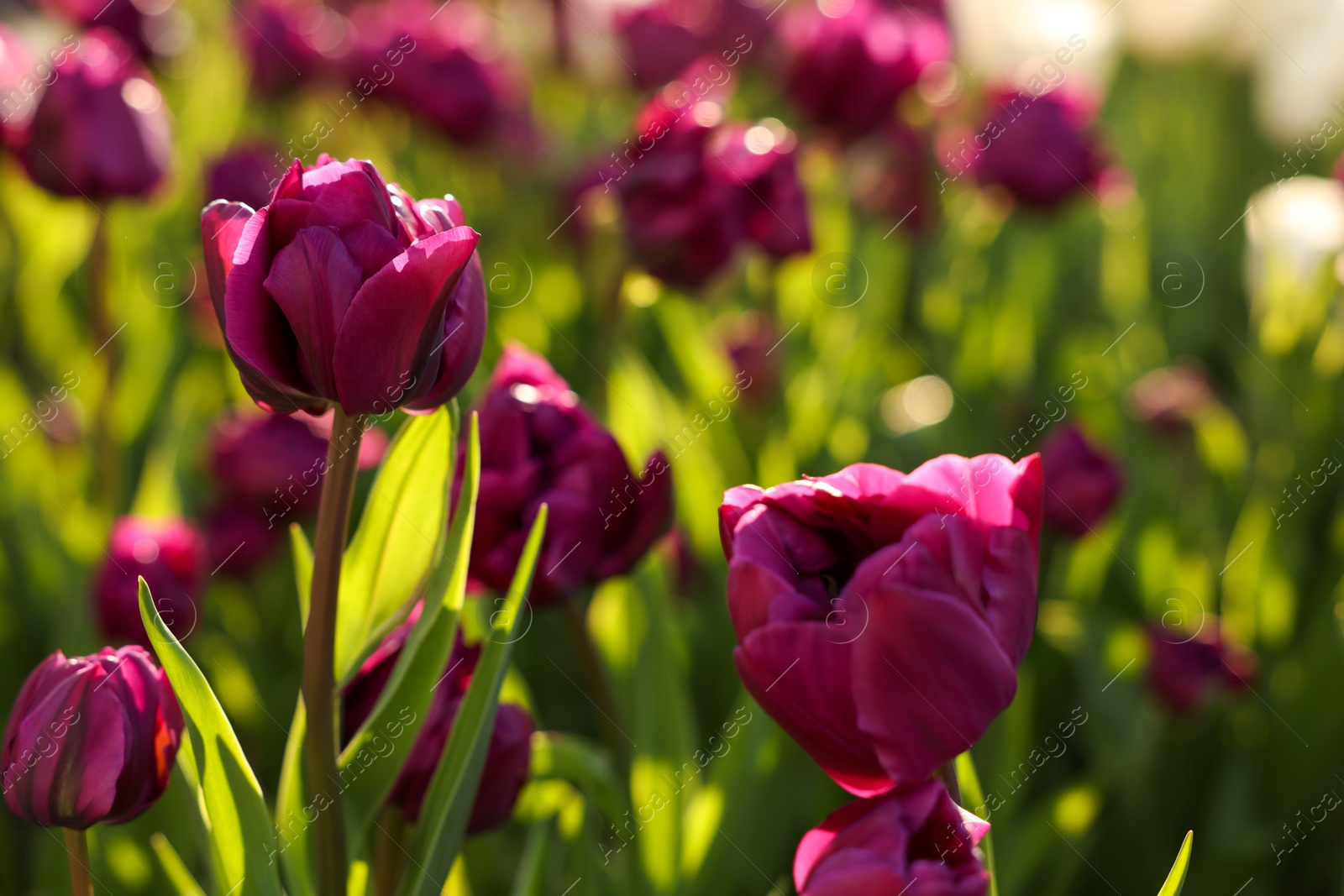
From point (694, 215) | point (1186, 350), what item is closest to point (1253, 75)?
point (1186, 350)

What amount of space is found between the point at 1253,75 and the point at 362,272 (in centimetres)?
319

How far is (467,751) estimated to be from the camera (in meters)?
0.44

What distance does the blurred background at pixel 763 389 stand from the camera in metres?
0.82

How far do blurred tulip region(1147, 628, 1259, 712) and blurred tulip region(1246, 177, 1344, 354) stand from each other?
40 cm

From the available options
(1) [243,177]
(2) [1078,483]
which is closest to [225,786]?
(2) [1078,483]

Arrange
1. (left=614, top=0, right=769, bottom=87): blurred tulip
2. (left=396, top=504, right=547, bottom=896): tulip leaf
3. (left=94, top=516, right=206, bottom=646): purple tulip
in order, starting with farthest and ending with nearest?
(left=614, top=0, right=769, bottom=87): blurred tulip, (left=94, top=516, right=206, bottom=646): purple tulip, (left=396, top=504, right=547, bottom=896): tulip leaf

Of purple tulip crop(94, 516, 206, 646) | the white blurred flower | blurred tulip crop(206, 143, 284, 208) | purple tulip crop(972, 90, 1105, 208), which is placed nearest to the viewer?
purple tulip crop(94, 516, 206, 646)

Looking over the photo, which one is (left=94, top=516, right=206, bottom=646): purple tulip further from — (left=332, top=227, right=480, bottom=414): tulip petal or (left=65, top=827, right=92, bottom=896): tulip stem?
(left=332, top=227, right=480, bottom=414): tulip petal

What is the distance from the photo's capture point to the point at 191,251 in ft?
4.91

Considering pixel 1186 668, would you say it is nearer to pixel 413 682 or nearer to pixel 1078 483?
pixel 1078 483

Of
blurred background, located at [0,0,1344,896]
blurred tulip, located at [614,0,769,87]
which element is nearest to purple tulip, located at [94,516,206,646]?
blurred background, located at [0,0,1344,896]

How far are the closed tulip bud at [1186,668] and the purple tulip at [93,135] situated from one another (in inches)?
36.0

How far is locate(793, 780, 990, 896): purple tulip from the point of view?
33cm

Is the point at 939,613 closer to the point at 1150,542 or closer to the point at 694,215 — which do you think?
the point at 694,215
